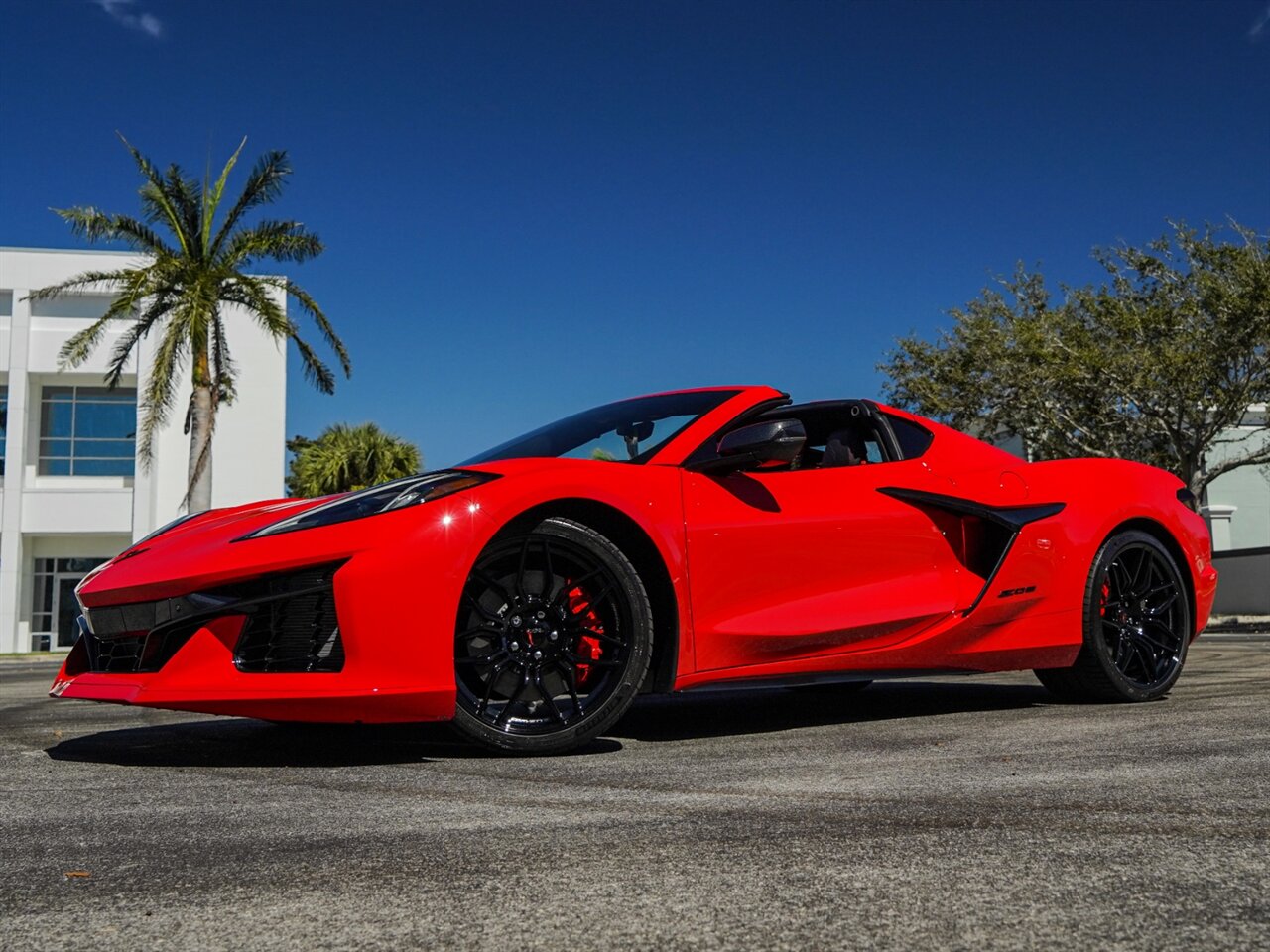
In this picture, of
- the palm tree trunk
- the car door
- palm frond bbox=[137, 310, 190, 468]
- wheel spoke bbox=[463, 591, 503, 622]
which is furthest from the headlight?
the palm tree trunk

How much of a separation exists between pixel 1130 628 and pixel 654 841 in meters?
3.68

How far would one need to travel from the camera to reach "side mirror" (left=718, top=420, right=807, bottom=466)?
4.03 m

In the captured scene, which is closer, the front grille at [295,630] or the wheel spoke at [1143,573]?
the front grille at [295,630]

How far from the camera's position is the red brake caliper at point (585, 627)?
151 inches

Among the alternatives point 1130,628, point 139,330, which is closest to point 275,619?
point 1130,628

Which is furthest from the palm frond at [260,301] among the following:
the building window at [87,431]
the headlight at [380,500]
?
the headlight at [380,500]

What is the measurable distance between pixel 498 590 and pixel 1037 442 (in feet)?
81.8

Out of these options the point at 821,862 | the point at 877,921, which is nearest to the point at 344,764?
the point at 821,862

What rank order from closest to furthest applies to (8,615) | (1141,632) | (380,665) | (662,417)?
(380,665)
(662,417)
(1141,632)
(8,615)

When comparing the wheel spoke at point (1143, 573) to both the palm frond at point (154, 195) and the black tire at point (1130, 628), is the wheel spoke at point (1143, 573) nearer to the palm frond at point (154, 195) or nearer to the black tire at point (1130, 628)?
the black tire at point (1130, 628)

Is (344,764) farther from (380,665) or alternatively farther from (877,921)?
(877,921)

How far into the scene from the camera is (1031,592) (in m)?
4.89

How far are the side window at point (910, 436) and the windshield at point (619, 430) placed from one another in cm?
78

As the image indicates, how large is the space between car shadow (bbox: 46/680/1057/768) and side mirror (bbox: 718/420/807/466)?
1020mm
